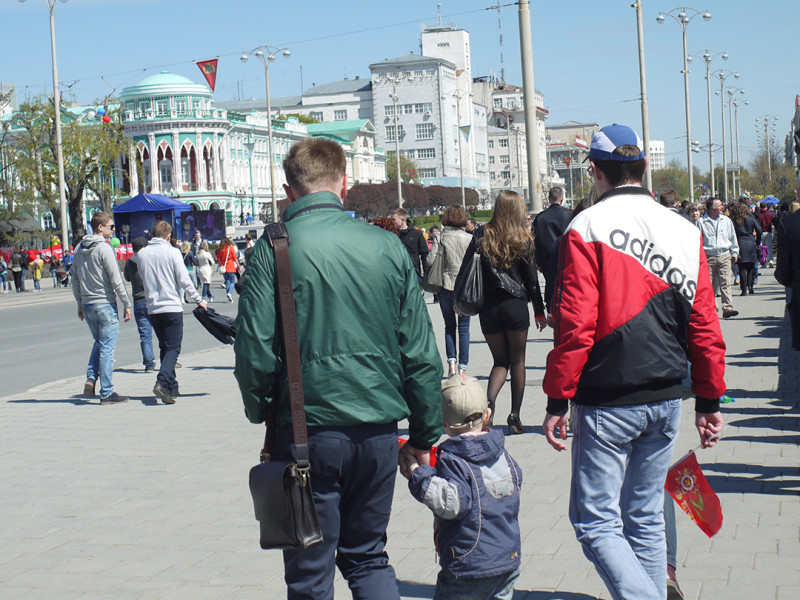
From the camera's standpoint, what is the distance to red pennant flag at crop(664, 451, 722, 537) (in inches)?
167

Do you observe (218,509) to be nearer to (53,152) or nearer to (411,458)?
(411,458)

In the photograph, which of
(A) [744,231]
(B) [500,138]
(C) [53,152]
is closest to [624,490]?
(A) [744,231]

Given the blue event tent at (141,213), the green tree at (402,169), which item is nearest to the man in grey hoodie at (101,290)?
the blue event tent at (141,213)

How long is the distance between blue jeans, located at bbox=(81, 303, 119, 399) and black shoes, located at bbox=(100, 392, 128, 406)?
0.03m

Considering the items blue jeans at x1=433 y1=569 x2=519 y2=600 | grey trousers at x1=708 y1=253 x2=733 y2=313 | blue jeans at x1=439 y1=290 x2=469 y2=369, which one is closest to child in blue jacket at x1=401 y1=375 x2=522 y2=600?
blue jeans at x1=433 y1=569 x2=519 y2=600

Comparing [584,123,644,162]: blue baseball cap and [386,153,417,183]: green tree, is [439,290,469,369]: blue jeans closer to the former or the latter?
[584,123,644,162]: blue baseball cap

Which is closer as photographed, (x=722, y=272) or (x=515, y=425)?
(x=515, y=425)

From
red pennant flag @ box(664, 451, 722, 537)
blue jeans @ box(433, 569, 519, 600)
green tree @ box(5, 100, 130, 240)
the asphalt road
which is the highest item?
green tree @ box(5, 100, 130, 240)

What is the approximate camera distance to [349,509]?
3566 millimetres

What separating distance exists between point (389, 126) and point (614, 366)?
151 metres

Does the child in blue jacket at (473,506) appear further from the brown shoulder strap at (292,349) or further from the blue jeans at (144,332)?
the blue jeans at (144,332)

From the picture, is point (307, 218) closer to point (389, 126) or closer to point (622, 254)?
point (622, 254)

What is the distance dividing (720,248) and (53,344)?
11187mm

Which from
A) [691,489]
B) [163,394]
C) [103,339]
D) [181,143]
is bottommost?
[163,394]
